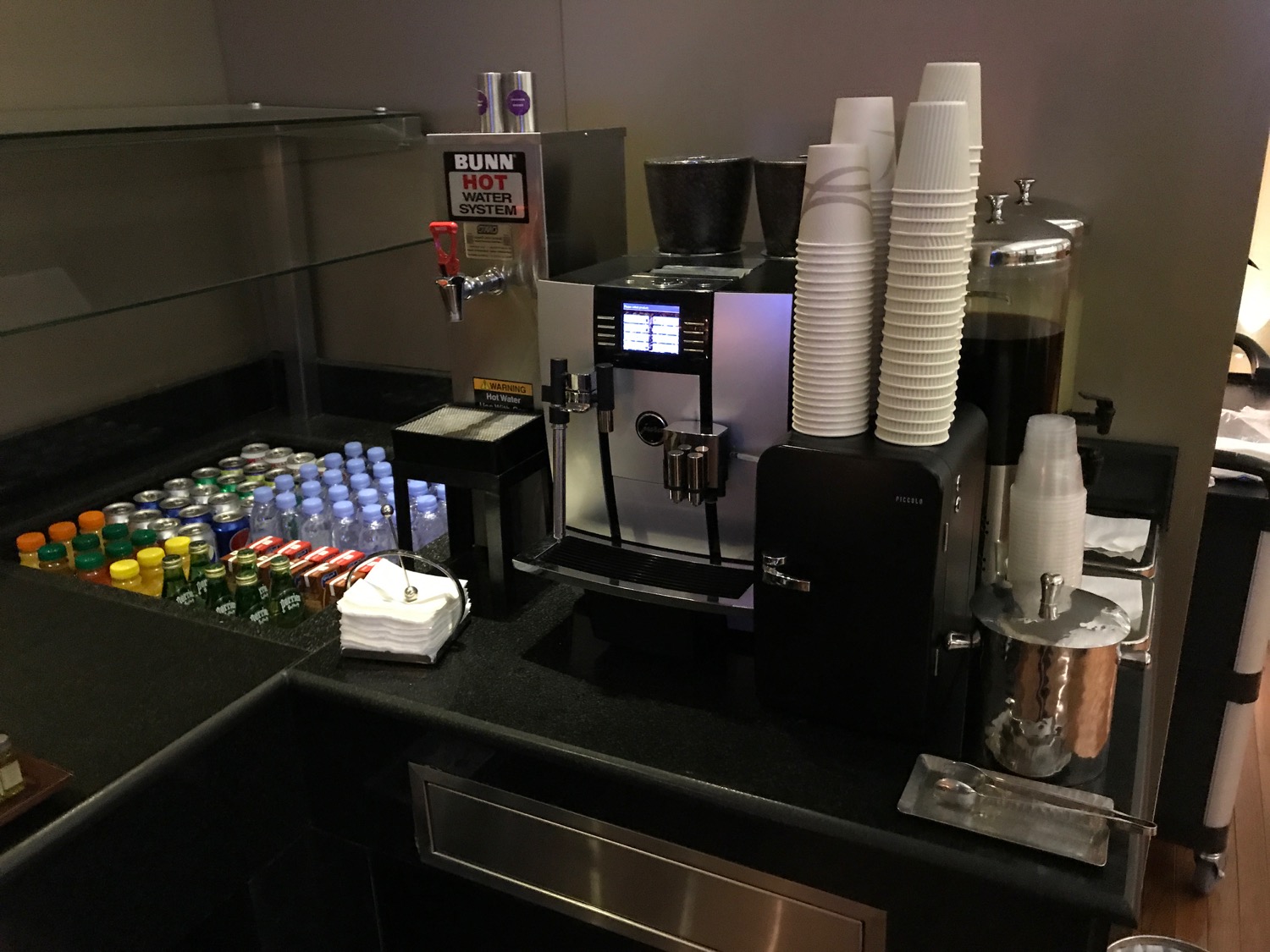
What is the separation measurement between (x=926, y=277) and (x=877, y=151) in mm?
150

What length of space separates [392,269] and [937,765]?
1406 millimetres

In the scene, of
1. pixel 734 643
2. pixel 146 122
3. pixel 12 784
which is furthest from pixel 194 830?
pixel 146 122

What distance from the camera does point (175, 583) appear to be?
140 centimetres

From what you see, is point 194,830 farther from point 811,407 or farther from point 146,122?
point 146,122

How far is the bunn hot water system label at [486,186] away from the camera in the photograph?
126cm

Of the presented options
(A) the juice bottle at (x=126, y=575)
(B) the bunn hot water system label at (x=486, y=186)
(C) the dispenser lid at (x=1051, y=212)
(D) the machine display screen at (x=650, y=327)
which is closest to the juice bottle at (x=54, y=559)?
(A) the juice bottle at (x=126, y=575)

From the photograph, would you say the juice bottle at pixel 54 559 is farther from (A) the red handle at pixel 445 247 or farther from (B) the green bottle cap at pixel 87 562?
(A) the red handle at pixel 445 247

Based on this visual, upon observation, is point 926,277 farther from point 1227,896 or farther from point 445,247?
point 1227,896

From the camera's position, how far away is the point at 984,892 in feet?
2.79

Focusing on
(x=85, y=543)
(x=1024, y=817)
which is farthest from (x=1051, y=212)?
(x=85, y=543)

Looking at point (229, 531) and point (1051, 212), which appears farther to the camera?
point (229, 531)

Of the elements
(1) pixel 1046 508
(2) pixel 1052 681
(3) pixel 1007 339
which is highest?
(3) pixel 1007 339

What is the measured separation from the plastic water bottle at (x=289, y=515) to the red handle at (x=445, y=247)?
0.51 m

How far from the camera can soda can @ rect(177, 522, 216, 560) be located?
150 centimetres
